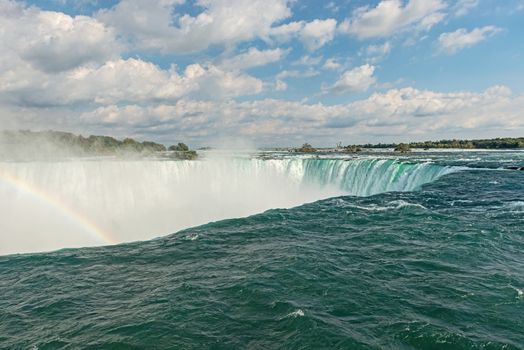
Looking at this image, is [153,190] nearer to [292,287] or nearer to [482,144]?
[292,287]

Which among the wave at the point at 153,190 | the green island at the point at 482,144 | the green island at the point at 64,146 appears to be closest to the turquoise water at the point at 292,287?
the wave at the point at 153,190

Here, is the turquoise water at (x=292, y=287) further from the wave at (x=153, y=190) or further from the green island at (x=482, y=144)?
the green island at (x=482, y=144)

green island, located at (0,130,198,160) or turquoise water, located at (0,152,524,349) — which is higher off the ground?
green island, located at (0,130,198,160)

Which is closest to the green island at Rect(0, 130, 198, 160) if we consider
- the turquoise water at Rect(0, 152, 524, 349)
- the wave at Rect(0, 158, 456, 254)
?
the wave at Rect(0, 158, 456, 254)

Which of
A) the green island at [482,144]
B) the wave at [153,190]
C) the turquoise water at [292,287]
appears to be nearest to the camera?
the turquoise water at [292,287]

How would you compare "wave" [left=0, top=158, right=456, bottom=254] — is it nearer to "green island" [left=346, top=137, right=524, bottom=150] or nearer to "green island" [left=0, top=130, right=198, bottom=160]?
"green island" [left=0, top=130, right=198, bottom=160]

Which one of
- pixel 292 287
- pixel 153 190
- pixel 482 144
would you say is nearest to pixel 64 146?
pixel 153 190
